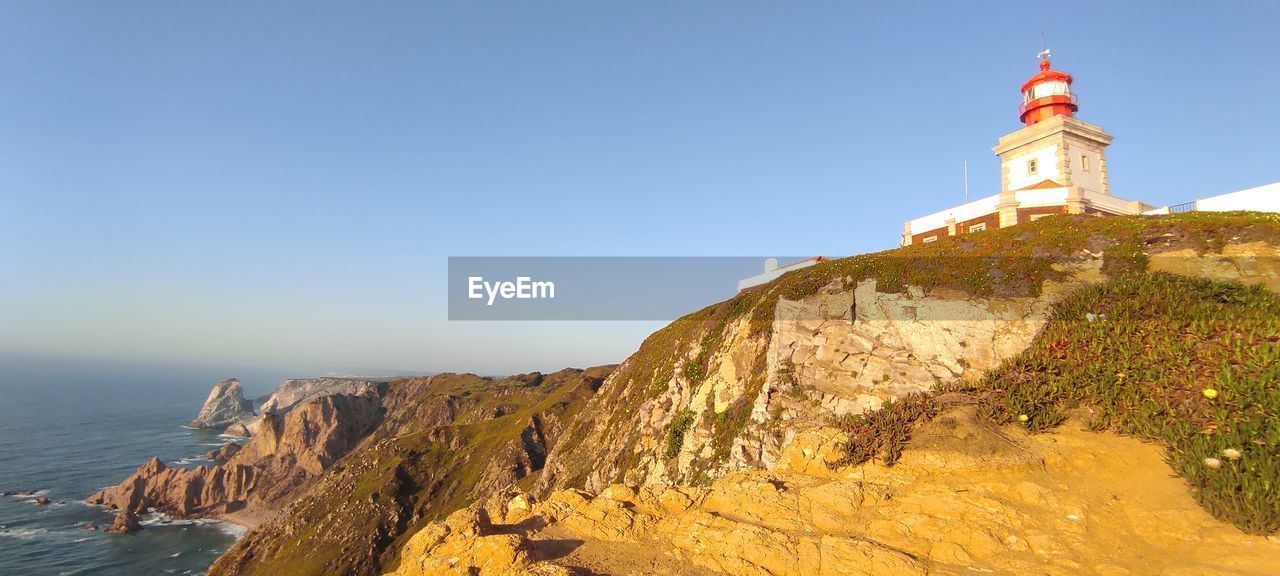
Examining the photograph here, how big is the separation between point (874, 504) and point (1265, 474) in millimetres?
5885

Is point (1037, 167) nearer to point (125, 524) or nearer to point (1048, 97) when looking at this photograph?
point (1048, 97)

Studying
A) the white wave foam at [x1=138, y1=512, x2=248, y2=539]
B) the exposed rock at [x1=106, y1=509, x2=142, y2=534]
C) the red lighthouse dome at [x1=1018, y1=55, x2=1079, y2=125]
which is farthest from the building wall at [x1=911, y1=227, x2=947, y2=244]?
the exposed rock at [x1=106, y1=509, x2=142, y2=534]

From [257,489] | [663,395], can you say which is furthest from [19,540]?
[663,395]

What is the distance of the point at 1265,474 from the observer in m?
8.55

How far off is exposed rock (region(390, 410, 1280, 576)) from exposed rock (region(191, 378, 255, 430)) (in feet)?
699

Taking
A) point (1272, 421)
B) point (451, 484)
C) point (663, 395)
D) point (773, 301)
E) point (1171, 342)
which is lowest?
point (451, 484)

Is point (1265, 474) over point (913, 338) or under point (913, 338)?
under

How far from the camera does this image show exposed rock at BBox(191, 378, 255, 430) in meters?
176

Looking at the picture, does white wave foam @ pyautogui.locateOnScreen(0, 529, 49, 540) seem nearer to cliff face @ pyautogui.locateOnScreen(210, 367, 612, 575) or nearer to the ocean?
the ocean

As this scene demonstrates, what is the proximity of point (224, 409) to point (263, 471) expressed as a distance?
118 meters

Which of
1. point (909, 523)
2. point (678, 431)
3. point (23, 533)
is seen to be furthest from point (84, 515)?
point (909, 523)

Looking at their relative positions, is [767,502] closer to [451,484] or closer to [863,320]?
[863,320]

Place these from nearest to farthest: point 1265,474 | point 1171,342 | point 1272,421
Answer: point 1265,474, point 1272,421, point 1171,342

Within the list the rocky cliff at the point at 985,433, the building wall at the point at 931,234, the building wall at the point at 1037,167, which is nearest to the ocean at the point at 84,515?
the rocky cliff at the point at 985,433
